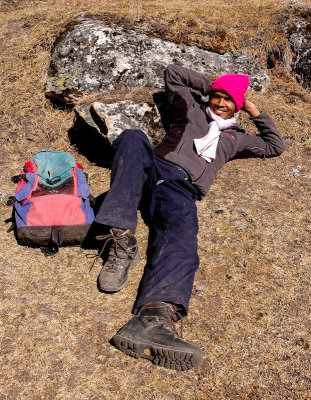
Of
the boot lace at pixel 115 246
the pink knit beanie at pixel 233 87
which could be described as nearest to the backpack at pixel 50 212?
the boot lace at pixel 115 246

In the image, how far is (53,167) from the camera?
459 centimetres

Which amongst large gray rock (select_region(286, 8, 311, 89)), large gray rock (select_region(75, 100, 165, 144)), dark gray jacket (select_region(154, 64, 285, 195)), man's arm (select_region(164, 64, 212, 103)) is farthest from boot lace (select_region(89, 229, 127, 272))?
large gray rock (select_region(286, 8, 311, 89))

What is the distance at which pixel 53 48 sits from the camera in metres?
6.83

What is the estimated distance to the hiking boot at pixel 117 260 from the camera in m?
3.50

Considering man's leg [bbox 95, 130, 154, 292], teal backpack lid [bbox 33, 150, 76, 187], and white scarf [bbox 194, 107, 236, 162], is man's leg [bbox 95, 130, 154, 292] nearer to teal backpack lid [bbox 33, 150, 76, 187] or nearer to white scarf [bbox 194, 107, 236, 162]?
teal backpack lid [bbox 33, 150, 76, 187]

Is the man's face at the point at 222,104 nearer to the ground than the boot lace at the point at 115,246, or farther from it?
farther from it

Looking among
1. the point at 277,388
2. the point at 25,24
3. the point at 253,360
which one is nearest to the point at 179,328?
the point at 253,360

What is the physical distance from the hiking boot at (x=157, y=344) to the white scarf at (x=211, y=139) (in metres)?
2.40

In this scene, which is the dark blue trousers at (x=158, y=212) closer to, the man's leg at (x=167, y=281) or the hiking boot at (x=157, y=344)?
the man's leg at (x=167, y=281)

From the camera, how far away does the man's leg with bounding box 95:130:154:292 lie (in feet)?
11.8

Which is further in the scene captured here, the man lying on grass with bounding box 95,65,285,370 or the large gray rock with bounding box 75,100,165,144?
the large gray rock with bounding box 75,100,165,144

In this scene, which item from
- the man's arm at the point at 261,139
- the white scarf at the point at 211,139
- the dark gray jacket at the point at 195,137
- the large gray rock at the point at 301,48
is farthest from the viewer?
the large gray rock at the point at 301,48

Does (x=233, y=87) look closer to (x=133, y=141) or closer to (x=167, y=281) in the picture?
(x=133, y=141)

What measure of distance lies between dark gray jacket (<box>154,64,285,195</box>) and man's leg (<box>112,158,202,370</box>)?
0.27 m
